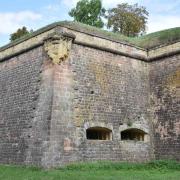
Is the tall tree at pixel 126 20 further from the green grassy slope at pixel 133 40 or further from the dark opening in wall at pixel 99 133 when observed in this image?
the dark opening in wall at pixel 99 133

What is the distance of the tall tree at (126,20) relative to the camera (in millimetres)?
29078

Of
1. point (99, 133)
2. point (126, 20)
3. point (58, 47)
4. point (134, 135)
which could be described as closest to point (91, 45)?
point (58, 47)

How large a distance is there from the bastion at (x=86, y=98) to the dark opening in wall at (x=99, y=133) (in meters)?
0.04

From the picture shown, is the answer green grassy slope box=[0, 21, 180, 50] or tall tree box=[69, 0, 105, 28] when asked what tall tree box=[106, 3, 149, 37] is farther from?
green grassy slope box=[0, 21, 180, 50]

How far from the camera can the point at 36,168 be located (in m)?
12.3

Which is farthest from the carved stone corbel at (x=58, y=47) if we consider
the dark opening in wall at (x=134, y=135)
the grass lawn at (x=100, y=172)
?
the dark opening in wall at (x=134, y=135)

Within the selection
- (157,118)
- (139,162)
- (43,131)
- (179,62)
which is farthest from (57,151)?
(179,62)

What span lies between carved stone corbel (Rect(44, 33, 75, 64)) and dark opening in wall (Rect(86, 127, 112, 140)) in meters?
2.93

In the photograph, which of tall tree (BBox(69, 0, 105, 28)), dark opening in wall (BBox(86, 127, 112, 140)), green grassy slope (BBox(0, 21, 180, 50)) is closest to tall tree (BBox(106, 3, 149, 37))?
tall tree (BBox(69, 0, 105, 28))

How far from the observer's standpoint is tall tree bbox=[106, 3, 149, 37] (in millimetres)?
29078

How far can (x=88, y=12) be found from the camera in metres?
30.0

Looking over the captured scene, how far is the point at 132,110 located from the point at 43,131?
14.1ft

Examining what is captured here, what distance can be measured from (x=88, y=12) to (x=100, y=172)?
20.2 meters

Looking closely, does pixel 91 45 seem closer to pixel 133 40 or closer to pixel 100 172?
pixel 133 40
